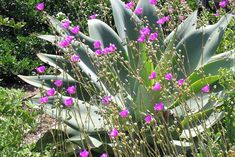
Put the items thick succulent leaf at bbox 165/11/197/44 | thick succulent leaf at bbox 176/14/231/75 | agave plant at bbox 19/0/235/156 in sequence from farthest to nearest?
thick succulent leaf at bbox 165/11/197/44 < thick succulent leaf at bbox 176/14/231/75 < agave plant at bbox 19/0/235/156

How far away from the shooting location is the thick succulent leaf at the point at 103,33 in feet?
14.8

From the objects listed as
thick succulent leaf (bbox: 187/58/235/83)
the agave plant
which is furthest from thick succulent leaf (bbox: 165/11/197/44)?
thick succulent leaf (bbox: 187/58/235/83)

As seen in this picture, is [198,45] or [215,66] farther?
[198,45]

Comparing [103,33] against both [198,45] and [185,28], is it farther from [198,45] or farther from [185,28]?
[198,45]

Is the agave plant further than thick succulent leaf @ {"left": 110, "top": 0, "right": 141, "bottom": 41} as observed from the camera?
No

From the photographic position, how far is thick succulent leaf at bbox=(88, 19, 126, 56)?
451 cm

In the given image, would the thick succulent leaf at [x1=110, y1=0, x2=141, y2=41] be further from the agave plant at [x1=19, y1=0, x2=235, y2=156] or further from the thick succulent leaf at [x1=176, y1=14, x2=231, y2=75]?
the thick succulent leaf at [x1=176, y1=14, x2=231, y2=75]

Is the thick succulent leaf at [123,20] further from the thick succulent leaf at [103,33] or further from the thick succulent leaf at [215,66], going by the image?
the thick succulent leaf at [215,66]

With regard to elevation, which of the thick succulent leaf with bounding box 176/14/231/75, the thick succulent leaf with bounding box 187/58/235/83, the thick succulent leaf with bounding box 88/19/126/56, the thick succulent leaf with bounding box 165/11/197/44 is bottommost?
the thick succulent leaf with bounding box 187/58/235/83

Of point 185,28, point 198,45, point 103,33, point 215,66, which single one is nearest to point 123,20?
point 103,33

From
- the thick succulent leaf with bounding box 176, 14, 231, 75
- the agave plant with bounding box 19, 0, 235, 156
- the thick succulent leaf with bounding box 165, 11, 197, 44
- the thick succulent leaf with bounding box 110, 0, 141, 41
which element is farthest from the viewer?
the thick succulent leaf with bounding box 110, 0, 141, 41

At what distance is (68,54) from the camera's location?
3.34 meters

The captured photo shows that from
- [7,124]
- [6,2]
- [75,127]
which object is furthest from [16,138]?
[6,2]

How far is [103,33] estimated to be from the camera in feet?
14.9
